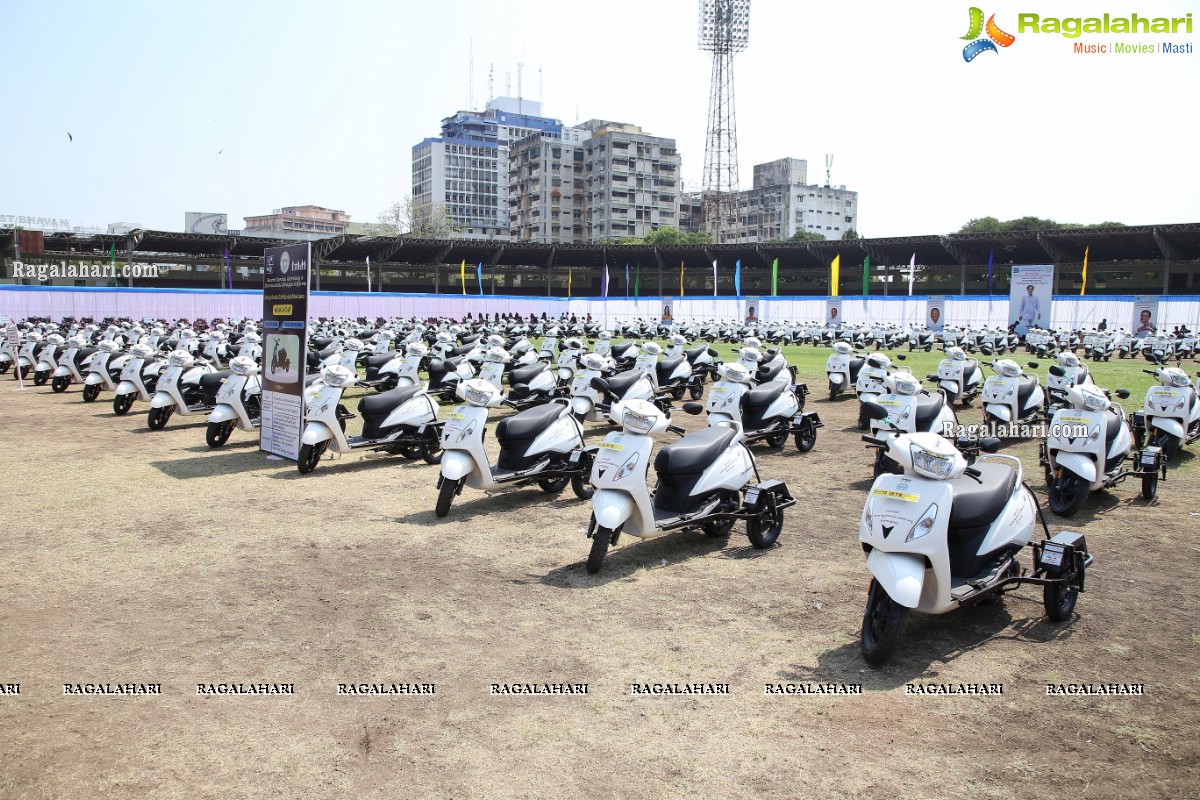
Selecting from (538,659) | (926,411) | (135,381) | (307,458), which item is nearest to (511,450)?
(307,458)

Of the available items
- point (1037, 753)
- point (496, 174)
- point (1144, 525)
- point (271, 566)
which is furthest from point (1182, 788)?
point (496, 174)

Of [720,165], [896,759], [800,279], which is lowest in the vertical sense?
[896,759]

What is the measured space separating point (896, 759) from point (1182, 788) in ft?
3.61

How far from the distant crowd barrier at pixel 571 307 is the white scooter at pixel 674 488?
32049 millimetres

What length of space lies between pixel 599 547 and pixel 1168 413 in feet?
26.0

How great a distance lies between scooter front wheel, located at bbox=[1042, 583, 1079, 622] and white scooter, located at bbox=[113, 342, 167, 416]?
14135mm

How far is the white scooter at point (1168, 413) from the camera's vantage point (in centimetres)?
1026

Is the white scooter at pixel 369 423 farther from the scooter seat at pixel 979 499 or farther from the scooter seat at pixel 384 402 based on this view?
the scooter seat at pixel 979 499

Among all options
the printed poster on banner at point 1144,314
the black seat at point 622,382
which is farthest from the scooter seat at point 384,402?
the printed poster on banner at point 1144,314

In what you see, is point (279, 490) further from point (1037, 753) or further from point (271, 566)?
point (1037, 753)

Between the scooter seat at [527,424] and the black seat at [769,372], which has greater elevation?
the black seat at [769,372]

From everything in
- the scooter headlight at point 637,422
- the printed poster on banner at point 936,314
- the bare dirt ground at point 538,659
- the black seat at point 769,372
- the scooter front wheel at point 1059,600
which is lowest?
the bare dirt ground at point 538,659

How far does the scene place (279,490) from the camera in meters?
9.15

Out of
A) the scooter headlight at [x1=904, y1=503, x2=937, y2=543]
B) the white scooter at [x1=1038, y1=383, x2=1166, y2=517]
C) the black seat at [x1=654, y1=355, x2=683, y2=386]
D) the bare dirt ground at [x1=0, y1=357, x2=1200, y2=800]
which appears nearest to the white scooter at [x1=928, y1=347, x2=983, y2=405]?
the black seat at [x1=654, y1=355, x2=683, y2=386]
